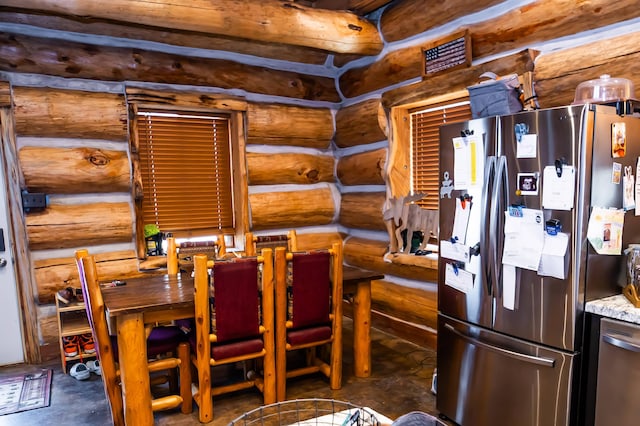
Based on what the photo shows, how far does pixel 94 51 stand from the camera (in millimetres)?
3646

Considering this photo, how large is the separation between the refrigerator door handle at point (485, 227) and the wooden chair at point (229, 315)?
1.27 m

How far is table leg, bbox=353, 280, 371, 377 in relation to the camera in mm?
3240

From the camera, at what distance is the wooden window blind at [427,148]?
3.79 meters

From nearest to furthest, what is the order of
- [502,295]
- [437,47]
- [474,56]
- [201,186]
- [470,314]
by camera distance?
1. [502,295]
2. [470,314]
3. [474,56]
4. [437,47]
5. [201,186]

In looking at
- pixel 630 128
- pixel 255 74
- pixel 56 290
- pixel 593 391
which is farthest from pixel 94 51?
pixel 593 391

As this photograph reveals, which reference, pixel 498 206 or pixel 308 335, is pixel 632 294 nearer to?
pixel 498 206

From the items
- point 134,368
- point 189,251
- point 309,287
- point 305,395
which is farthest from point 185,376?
point 189,251

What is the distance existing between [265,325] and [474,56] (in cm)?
247

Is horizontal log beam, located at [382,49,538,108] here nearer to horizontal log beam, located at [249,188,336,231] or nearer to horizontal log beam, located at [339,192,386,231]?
horizontal log beam, located at [339,192,386,231]

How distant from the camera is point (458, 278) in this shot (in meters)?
2.48

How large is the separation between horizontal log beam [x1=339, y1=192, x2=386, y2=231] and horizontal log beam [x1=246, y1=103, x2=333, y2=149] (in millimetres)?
699

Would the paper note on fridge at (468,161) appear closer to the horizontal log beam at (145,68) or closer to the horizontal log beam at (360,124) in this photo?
the horizontal log beam at (360,124)

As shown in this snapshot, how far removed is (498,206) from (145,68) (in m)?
3.20

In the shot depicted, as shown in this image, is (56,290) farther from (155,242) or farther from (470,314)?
(470,314)
